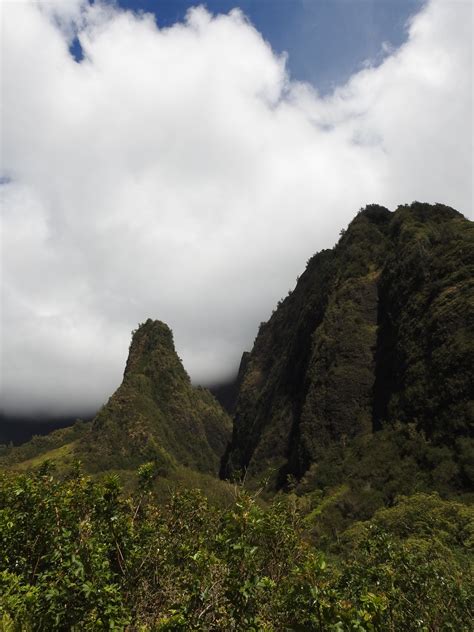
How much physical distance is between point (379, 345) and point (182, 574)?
84388mm

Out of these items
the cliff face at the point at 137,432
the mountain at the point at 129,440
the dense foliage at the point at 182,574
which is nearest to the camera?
the dense foliage at the point at 182,574

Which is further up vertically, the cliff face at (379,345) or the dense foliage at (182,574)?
the cliff face at (379,345)

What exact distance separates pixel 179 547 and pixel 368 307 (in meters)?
90.7

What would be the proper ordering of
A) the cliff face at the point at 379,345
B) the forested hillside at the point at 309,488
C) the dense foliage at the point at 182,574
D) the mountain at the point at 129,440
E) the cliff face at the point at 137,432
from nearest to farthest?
the dense foliage at the point at 182,574
the forested hillside at the point at 309,488
the cliff face at the point at 379,345
the mountain at the point at 129,440
the cliff face at the point at 137,432

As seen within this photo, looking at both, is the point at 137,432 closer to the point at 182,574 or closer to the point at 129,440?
the point at 129,440

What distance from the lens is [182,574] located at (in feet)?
35.2

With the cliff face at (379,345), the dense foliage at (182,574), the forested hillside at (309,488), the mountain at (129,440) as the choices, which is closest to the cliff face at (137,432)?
the mountain at (129,440)

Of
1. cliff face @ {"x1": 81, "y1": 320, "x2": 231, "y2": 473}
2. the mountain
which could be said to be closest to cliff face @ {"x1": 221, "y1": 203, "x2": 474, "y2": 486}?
the mountain

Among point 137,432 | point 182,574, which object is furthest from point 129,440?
point 182,574

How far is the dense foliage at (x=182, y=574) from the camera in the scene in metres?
6.77

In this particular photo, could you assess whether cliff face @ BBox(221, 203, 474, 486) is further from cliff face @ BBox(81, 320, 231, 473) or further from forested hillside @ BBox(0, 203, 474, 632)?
cliff face @ BBox(81, 320, 231, 473)

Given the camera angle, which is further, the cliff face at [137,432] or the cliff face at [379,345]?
the cliff face at [137,432]

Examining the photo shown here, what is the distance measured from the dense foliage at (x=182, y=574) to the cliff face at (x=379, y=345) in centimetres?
5415

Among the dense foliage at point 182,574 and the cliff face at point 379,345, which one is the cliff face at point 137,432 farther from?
the dense foliage at point 182,574
